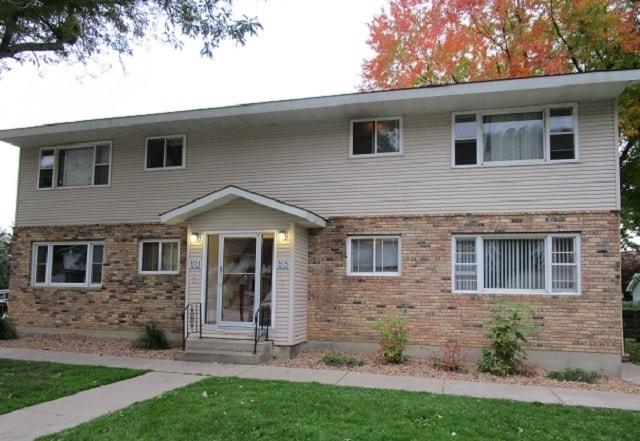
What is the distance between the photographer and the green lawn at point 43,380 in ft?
22.9

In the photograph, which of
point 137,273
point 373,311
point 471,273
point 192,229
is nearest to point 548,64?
point 471,273

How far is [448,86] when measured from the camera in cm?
1028

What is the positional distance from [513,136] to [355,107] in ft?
11.2

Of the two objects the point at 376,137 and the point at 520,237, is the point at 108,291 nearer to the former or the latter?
the point at 376,137

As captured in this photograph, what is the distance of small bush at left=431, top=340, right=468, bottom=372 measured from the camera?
30.8ft

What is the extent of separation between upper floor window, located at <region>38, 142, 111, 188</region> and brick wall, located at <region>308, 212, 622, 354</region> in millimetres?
6372

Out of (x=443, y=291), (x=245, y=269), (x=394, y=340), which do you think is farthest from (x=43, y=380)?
(x=443, y=291)

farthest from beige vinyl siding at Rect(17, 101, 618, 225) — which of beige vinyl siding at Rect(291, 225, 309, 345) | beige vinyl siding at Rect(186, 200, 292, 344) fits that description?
beige vinyl siding at Rect(186, 200, 292, 344)

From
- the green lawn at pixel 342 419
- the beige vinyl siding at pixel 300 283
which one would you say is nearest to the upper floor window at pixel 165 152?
the beige vinyl siding at pixel 300 283

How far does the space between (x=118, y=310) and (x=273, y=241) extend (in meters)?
4.97

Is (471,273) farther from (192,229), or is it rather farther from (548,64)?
(548,64)

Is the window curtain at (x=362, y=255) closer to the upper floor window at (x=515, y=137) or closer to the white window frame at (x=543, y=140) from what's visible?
the white window frame at (x=543, y=140)

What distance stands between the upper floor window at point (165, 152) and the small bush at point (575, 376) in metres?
9.59

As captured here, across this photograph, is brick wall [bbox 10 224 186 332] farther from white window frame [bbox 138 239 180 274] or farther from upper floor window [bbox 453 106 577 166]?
upper floor window [bbox 453 106 577 166]
